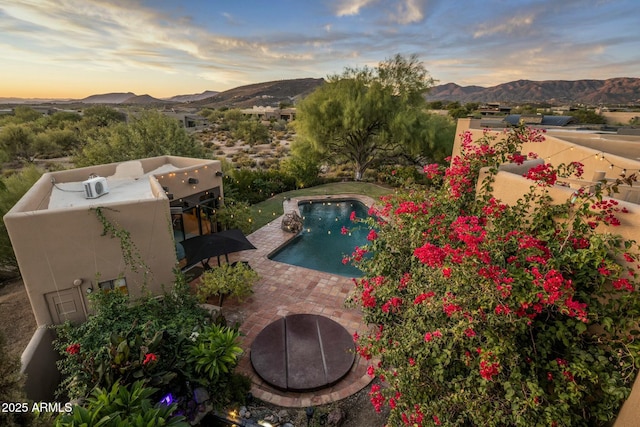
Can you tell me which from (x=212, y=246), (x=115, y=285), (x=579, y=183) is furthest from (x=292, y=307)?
(x=579, y=183)

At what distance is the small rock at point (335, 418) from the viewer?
5.57 meters

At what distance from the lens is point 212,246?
31.2 ft

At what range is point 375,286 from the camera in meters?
5.24

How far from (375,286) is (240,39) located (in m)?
30.4

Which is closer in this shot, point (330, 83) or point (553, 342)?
point (553, 342)

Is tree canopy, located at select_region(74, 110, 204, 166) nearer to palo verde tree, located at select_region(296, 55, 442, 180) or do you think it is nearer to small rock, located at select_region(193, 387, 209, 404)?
palo verde tree, located at select_region(296, 55, 442, 180)

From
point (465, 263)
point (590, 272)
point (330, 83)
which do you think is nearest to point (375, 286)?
point (465, 263)

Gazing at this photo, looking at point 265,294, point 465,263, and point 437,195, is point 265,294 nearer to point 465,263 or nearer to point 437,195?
point 437,195

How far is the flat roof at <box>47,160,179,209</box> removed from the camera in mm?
8438

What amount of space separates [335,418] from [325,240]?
9676mm

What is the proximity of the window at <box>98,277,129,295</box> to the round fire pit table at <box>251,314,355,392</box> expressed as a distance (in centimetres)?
390

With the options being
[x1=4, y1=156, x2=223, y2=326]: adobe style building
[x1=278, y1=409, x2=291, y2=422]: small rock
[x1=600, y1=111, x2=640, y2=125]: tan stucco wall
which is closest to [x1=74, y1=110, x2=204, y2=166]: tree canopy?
[x1=4, y1=156, x2=223, y2=326]: adobe style building

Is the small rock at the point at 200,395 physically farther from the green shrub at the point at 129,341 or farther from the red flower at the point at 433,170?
the red flower at the point at 433,170

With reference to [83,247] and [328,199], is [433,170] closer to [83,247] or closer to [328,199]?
[83,247]
